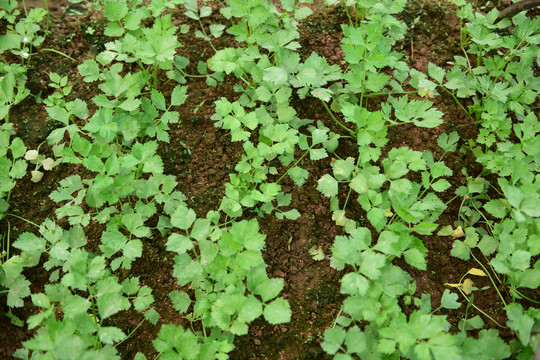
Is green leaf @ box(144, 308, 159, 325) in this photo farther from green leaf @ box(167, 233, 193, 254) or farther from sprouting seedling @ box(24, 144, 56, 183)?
sprouting seedling @ box(24, 144, 56, 183)

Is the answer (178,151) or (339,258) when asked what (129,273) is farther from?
Answer: (339,258)

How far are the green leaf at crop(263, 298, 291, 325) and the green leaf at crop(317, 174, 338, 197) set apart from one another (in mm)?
661

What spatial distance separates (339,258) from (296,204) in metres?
0.51

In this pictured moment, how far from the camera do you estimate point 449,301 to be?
1864 millimetres

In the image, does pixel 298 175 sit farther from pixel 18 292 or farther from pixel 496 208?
pixel 18 292

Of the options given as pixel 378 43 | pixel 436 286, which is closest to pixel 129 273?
pixel 436 286

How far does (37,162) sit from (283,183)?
4.92ft

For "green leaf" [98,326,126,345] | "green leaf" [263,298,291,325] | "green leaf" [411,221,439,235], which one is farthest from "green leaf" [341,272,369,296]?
"green leaf" [98,326,126,345]

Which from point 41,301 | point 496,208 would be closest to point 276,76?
point 496,208

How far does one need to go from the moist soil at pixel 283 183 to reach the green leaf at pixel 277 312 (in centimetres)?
27

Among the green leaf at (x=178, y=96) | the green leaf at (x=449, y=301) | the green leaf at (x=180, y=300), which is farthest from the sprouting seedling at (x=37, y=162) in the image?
the green leaf at (x=449, y=301)

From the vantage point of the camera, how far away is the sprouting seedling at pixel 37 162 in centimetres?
230

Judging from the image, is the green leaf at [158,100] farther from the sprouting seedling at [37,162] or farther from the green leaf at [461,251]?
the green leaf at [461,251]

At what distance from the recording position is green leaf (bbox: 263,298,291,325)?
5.53 feet
